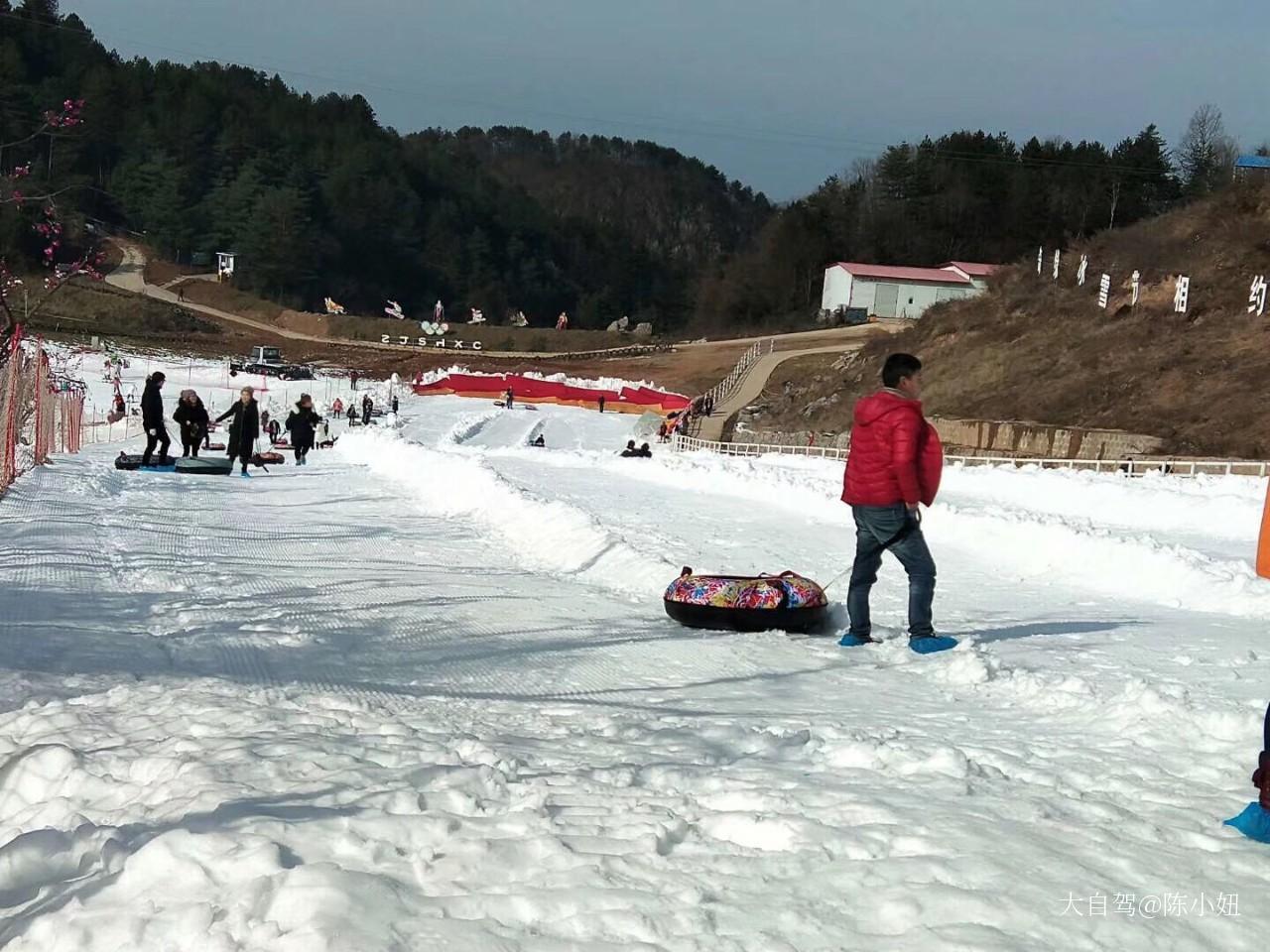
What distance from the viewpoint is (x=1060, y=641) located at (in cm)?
860

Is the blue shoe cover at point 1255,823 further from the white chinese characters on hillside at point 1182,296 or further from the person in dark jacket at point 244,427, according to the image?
the white chinese characters on hillside at point 1182,296

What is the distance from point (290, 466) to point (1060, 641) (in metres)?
19.6

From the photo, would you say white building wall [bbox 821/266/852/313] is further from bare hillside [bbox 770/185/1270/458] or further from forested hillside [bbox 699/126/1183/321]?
bare hillside [bbox 770/185/1270/458]

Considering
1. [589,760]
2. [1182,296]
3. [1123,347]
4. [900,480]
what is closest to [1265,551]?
[589,760]

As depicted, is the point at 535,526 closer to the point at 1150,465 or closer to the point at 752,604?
the point at 752,604

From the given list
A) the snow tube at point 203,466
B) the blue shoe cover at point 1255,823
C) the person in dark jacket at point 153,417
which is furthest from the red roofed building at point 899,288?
the blue shoe cover at point 1255,823

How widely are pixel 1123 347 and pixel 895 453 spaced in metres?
34.2

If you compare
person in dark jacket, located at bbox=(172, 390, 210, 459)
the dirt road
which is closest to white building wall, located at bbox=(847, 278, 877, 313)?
the dirt road

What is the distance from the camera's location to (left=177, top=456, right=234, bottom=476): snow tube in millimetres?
20766

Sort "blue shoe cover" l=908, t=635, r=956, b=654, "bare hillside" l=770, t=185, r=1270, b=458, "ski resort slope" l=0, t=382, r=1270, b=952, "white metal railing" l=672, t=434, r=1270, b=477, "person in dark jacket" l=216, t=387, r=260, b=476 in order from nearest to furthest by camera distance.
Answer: "ski resort slope" l=0, t=382, r=1270, b=952, "blue shoe cover" l=908, t=635, r=956, b=654, "person in dark jacket" l=216, t=387, r=260, b=476, "white metal railing" l=672, t=434, r=1270, b=477, "bare hillside" l=770, t=185, r=1270, b=458

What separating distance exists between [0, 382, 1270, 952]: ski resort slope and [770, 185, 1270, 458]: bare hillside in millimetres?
21655

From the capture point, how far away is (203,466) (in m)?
21.0

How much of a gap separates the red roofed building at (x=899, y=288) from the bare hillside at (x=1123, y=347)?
4140 cm

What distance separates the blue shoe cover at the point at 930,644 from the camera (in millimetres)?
7918
